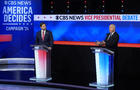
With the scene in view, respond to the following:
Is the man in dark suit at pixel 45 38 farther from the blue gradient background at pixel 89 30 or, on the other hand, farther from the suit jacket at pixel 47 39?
the blue gradient background at pixel 89 30

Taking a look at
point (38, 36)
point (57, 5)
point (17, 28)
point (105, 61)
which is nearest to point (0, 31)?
point (17, 28)

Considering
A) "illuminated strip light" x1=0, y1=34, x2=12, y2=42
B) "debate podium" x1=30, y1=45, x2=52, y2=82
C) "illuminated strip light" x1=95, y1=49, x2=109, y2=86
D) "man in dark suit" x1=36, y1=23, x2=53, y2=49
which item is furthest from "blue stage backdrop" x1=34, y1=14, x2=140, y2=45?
"illuminated strip light" x1=95, y1=49, x2=109, y2=86

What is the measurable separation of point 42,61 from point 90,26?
238 centimetres

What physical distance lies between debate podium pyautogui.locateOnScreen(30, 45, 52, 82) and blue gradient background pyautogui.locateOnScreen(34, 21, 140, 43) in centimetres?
205

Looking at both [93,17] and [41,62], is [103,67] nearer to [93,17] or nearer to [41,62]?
[41,62]

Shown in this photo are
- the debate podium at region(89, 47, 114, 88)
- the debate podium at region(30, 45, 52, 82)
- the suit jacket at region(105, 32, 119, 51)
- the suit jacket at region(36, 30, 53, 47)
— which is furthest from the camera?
Answer: the suit jacket at region(36, 30, 53, 47)

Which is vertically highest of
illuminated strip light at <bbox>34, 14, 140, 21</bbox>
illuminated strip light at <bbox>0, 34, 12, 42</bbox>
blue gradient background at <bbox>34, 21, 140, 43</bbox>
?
illuminated strip light at <bbox>34, 14, 140, 21</bbox>

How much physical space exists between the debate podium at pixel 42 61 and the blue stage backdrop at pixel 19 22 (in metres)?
3.44

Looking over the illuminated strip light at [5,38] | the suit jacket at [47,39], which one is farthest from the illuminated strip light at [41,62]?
the illuminated strip light at [5,38]

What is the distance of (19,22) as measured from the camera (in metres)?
10.4

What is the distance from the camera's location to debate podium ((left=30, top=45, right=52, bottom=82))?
A: 7.09m

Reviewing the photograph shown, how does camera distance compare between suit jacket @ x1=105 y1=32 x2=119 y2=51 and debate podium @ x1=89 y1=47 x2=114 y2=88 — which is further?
suit jacket @ x1=105 y1=32 x2=119 y2=51

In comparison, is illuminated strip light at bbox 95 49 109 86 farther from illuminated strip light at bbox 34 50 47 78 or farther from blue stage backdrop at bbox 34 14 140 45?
blue stage backdrop at bbox 34 14 140 45

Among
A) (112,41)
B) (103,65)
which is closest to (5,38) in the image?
(112,41)
